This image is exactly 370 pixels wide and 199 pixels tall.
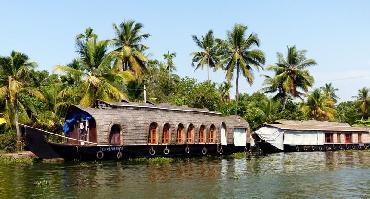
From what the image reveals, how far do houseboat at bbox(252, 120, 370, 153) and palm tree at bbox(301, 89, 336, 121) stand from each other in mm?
7251

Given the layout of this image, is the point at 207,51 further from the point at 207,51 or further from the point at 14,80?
the point at 14,80

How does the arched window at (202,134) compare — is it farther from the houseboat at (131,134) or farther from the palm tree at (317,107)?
the palm tree at (317,107)

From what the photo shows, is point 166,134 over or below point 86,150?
over

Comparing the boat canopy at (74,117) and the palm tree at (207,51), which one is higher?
the palm tree at (207,51)

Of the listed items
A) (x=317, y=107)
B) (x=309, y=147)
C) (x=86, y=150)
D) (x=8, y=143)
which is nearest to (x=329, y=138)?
(x=309, y=147)

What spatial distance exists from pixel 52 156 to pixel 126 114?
475cm

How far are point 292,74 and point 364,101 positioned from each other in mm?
18005

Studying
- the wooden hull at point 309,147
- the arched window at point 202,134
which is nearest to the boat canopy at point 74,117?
the arched window at point 202,134

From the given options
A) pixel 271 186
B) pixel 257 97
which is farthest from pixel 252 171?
pixel 257 97

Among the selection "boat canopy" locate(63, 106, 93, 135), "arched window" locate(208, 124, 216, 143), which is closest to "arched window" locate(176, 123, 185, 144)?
"arched window" locate(208, 124, 216, 143)

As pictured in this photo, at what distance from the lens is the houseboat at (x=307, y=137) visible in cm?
3972

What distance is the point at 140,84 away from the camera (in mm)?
43656

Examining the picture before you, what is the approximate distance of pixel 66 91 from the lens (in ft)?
116

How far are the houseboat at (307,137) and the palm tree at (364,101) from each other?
1405 centimetres
